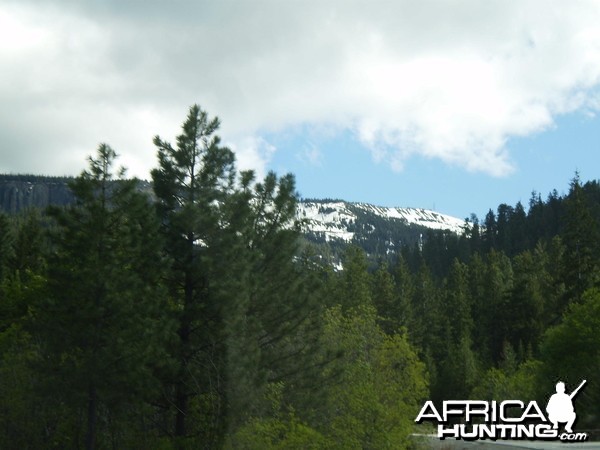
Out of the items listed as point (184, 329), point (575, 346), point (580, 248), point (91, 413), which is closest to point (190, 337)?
point (184, 329)

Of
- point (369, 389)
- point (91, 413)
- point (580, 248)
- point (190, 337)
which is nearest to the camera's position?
point (91, 413)

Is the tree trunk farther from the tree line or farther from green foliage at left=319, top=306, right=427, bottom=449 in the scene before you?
green foliage at left=319, top=306, right=427, bottom=449

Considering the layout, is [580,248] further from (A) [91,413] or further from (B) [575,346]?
(A) [91,413]

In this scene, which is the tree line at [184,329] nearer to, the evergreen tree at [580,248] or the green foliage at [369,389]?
the green foliage at [369,389]

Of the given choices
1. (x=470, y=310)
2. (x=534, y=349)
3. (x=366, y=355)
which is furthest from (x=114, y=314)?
(x=470, y=310)

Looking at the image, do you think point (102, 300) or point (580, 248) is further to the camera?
point (580, 248)

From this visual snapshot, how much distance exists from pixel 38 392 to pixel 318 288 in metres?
11.8

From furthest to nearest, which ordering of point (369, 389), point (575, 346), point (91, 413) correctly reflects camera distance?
point (575, 346)
point (369, 389)
point (91, 413)

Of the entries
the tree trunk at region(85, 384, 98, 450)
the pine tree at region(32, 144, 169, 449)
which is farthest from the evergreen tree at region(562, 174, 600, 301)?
the tree trunk at region(85, 384, 98, 450)

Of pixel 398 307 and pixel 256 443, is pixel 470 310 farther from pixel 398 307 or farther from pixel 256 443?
pixel 256 443

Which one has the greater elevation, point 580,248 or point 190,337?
point 580,248

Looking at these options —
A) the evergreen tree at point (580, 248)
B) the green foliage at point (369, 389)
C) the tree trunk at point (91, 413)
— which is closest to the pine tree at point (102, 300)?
the tree trunk at point (91, 413)

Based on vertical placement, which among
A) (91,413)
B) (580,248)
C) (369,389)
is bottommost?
(91,413)

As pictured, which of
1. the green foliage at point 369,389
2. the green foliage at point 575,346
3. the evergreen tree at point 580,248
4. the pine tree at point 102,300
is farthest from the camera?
the evergreen tree at point 580,248
